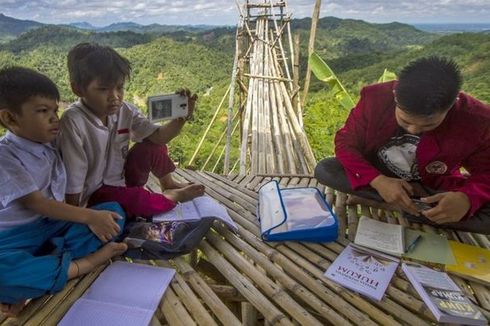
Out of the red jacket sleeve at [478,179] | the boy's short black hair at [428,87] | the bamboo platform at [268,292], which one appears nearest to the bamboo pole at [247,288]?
the bamboo platform at [268,292]

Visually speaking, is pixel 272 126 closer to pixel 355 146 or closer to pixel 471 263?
pixel 355 146

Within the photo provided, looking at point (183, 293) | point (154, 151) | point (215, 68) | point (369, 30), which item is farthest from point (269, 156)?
point (369, 30)

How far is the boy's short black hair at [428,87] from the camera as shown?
135 centimetres

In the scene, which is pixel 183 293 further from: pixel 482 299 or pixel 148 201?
pixel 482 299

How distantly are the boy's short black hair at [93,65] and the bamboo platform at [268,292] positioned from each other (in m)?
0.74

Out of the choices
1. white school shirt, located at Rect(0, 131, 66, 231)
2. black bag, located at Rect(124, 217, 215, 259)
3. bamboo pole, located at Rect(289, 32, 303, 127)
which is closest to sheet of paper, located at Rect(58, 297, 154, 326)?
black bag, located at Rect(124, 217, 215, 259)

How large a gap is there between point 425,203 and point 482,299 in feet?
1.45

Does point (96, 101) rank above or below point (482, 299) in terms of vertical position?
above

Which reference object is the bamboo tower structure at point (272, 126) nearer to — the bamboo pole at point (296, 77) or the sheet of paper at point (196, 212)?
the bamboo pole at point (296, 77)

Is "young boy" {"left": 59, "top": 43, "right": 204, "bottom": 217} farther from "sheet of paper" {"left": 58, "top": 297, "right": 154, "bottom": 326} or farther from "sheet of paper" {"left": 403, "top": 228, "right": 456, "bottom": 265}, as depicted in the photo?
"sheet of paper" {"left": 403, "top": 228, "right": 456, "bottom": 265}

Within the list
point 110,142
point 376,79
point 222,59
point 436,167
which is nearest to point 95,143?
point 110,142

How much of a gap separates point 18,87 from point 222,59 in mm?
31270

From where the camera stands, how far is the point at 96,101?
5.06 feet

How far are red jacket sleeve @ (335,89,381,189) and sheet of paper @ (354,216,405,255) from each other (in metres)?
0.19
